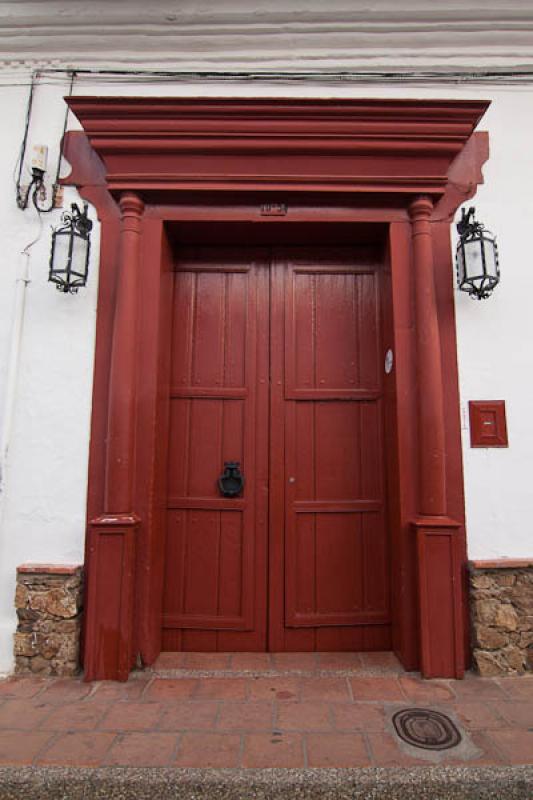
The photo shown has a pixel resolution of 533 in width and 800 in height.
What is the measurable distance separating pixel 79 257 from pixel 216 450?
1.51 m

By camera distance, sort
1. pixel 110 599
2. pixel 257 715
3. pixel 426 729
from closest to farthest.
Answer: pixel 426 729 → pixel 257 715 → pixel 110 599

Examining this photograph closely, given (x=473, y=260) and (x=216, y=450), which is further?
(x=216, y=450)

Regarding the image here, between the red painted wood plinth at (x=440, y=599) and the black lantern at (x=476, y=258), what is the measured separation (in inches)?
57.5

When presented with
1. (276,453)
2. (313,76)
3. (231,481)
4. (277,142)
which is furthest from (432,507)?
(313,76)

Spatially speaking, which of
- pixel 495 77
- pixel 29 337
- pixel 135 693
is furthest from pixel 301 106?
pixel 135 693

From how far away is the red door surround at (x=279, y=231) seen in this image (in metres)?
2.81

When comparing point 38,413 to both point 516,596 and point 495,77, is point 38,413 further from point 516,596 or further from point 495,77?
point 495,77

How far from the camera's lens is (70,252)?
9.61ft

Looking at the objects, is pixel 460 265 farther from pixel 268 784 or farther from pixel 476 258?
pixel 268 784

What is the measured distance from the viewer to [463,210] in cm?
309

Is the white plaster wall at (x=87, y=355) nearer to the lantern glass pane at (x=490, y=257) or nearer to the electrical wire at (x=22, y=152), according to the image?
the electrical wire at (x=22, y=152)

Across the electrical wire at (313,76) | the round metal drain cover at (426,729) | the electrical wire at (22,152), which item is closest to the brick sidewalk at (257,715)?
the round metal drain cover at (426,729)

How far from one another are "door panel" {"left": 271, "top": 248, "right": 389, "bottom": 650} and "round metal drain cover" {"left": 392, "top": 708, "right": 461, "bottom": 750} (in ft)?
2.42

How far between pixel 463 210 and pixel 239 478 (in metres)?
2.29
